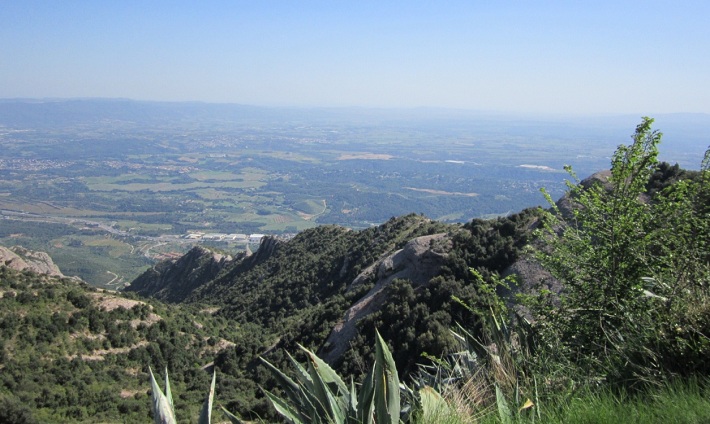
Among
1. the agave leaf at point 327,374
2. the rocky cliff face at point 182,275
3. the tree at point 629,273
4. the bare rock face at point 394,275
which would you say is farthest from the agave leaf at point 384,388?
the rocky cliff face at point 182,275

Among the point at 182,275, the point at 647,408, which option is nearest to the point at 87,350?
the point at 647,408

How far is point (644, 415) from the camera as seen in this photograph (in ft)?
9.11

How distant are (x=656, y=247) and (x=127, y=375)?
53.3 ft

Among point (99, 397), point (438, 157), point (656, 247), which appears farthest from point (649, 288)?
point (438, 157)

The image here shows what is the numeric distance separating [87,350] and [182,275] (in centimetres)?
2669

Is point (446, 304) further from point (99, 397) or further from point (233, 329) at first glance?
point (233, 329)

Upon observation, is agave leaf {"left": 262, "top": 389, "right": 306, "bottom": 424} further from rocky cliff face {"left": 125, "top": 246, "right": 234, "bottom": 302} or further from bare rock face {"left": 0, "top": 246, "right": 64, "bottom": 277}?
rocky cliff face {"left": 125, "top": 246, "right": 234, "bottom": 302}

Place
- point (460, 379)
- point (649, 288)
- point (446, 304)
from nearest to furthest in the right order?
point (460, 379) < point (649, 288) < point (446, 304)

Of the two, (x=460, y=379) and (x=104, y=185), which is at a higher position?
(x=460, y=379)

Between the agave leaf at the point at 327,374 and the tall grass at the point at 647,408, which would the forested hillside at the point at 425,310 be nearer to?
the tall grass at the point at 647,408

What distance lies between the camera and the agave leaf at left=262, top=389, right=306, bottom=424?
2.79 m

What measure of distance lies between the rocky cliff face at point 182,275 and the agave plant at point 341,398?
37204 millimetres

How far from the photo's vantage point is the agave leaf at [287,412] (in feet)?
9.14

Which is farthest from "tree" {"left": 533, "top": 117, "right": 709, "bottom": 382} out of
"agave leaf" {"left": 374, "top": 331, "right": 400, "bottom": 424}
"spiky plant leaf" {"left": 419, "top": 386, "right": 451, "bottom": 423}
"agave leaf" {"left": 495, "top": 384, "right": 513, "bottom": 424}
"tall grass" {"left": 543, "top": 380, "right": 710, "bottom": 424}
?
"agave leaf" {"left": 374, "top": 331, "right": 400, "bottom": 424}
